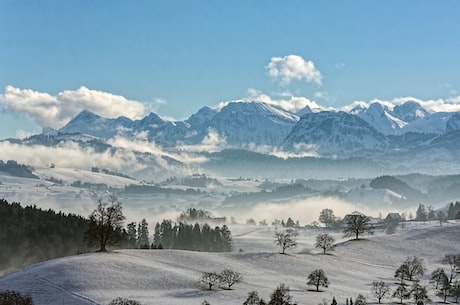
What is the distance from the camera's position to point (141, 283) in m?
106

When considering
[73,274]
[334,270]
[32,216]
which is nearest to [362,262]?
[334,270]

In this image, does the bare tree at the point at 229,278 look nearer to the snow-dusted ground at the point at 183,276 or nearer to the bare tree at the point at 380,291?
the snow-dusted ground at the point at 183,276

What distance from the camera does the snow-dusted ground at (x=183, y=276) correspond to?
318 ft

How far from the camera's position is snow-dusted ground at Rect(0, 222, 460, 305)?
97062 millimetres

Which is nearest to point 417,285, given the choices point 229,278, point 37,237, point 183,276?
point 229,278

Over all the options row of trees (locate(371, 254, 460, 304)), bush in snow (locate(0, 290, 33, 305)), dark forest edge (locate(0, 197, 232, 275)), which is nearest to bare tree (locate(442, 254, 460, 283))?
row of trees (locate(371, 254, 460, 304))

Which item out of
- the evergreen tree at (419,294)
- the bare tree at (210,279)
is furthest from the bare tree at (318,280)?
the bare tree at (210,279)

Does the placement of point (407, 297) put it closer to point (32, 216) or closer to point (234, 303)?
point (234, 303)

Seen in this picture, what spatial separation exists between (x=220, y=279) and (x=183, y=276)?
8.13 meters

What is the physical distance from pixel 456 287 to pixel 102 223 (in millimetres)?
85189

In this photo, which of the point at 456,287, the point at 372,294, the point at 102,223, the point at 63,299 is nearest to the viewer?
the point at 63,299

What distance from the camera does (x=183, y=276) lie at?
114 meters

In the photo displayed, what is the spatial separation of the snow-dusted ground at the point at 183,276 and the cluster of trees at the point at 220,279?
5.28 feet

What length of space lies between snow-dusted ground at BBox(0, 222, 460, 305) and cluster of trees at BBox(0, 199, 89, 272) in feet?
165
